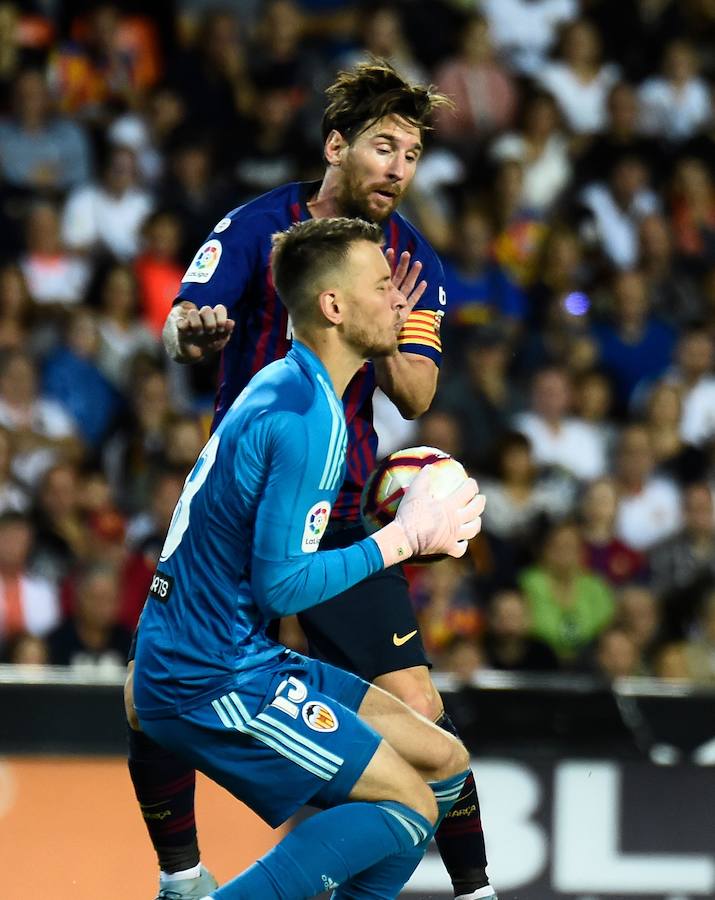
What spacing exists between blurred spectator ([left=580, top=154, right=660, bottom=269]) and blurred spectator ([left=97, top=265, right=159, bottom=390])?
9.82ft

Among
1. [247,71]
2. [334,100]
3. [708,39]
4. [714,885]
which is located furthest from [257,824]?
[708,39]

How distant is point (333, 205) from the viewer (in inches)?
181

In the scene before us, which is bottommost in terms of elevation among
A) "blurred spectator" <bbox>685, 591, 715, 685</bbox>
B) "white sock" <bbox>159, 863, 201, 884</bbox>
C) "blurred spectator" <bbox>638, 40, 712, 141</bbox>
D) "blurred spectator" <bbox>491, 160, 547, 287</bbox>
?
"blurred spectator" <bbox>685, 591, 715, 685</bbox>

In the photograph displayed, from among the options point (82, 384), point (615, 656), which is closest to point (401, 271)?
point (615, 656)

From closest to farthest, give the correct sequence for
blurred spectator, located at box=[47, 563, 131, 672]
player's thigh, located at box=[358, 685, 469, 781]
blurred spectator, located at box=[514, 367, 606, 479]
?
player's thigh, located at box=[358, 685, 469, 781]
blurred spectator, located at box=[47, 563, 131, 672]
blurred spectator, located at box=[514, 367, 606, 479]

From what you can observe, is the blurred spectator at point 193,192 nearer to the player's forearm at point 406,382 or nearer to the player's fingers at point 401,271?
the player's fingers at point 401,271

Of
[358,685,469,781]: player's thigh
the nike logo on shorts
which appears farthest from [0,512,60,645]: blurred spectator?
[358,685,469,781]: player's thigh

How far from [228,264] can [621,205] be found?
20.3ft

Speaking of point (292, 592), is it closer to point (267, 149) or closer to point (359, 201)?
point (359, 201)

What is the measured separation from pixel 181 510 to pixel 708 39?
8.95 metres

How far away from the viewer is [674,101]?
11086mm

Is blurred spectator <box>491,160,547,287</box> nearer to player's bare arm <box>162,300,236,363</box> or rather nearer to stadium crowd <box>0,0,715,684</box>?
stadium crowd <box>0,0,715,684</box>

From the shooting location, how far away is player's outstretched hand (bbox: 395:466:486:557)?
3904 mm

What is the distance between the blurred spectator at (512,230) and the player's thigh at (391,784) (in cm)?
593
